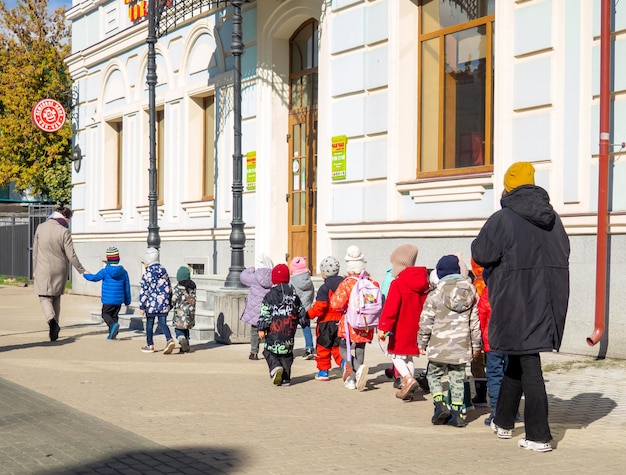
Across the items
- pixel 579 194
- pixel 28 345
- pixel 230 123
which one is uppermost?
pixel 230 123

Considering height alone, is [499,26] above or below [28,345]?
above

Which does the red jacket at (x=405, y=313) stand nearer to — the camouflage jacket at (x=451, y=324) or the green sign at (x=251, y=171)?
the camouflage jacket at (x=451, y=324)

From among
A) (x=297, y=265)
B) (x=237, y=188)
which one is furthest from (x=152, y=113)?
(x=297, y=265)

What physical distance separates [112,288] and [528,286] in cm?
906

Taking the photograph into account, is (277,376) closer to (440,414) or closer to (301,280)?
(440,414)

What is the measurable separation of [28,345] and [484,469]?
9.25 metres

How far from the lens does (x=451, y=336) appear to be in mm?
7801

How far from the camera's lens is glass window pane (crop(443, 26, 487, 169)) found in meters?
13.9

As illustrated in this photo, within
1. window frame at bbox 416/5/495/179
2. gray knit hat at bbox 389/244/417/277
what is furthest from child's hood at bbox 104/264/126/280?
gray knit hat at bbox 389/244/417/277

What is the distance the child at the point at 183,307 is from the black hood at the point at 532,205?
6.68 m

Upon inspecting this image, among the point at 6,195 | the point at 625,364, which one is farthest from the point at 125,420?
the point at 6,195

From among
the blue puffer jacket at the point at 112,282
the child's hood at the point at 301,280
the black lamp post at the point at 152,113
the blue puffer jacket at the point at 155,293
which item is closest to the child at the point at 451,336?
the child's hood at the point at 301,280

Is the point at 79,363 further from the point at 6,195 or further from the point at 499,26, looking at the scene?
the point at 6,195

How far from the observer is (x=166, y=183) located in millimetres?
22109
